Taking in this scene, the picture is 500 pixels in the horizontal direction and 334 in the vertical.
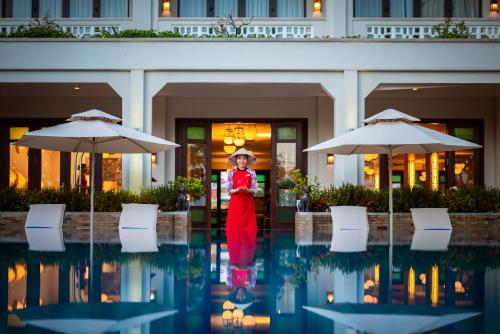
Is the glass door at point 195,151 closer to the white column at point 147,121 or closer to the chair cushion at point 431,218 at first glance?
the white column at point 147,121

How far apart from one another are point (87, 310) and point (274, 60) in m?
11.2

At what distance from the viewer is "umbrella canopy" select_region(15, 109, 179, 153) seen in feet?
37.6

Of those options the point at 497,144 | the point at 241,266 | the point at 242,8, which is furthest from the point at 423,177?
the point at 241,266

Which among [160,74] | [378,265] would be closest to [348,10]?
[160,74]

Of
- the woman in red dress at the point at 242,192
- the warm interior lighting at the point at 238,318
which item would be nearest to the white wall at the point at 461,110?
the woman in red dress at the point at 242,192

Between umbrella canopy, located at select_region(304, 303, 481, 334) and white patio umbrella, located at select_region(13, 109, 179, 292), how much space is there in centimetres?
584

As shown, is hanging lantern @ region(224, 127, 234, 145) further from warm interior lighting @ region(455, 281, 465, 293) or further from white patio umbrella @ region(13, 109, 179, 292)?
warm interior lighting @ region(455, 281, 465, 293)

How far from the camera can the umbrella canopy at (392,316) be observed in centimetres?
457

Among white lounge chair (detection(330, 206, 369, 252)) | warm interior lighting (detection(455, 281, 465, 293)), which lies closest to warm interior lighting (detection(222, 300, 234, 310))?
warm interior lighting (detection(455, 281, 465, 293))

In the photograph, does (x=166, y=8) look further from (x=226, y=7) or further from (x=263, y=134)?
(x=263, y=134)

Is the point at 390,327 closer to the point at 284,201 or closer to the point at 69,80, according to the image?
the point at 69,80

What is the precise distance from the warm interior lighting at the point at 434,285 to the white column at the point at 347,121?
24.0ft

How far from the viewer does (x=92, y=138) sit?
41.4 ft

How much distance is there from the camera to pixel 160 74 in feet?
51.9
